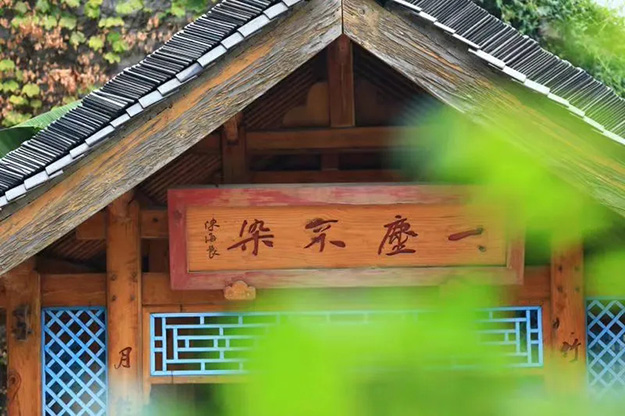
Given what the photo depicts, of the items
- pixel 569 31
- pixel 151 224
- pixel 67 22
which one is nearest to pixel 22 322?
pixel 151 224

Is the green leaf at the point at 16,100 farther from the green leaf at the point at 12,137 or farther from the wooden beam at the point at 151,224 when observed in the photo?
the wooden beam at the point at 151,224

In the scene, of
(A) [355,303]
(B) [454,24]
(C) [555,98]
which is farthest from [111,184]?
(C) [555,98]

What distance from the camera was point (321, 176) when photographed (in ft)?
14.5

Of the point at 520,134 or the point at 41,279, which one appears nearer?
the point at 520,134

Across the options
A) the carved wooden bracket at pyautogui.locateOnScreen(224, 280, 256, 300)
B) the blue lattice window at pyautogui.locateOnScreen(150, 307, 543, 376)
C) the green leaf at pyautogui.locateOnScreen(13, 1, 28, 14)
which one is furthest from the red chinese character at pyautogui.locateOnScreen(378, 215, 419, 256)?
the green leaf at pyautogui.locateOnScreen(13, 1, 28, 14)

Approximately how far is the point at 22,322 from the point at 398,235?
6.24 feet

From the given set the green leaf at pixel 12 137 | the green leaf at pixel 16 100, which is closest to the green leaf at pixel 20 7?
the green leaf at pixel 16 100

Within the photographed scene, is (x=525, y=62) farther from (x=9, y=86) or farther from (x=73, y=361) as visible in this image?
(x=9, y=86)

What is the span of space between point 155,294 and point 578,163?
2.07m

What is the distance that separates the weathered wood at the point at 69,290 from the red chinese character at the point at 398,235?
57.6 inches

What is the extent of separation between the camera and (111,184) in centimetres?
339

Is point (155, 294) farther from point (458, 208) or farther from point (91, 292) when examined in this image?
point (458, 208)

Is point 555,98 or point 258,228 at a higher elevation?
point 555,98

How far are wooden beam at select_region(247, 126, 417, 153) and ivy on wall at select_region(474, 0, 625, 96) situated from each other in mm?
5672
